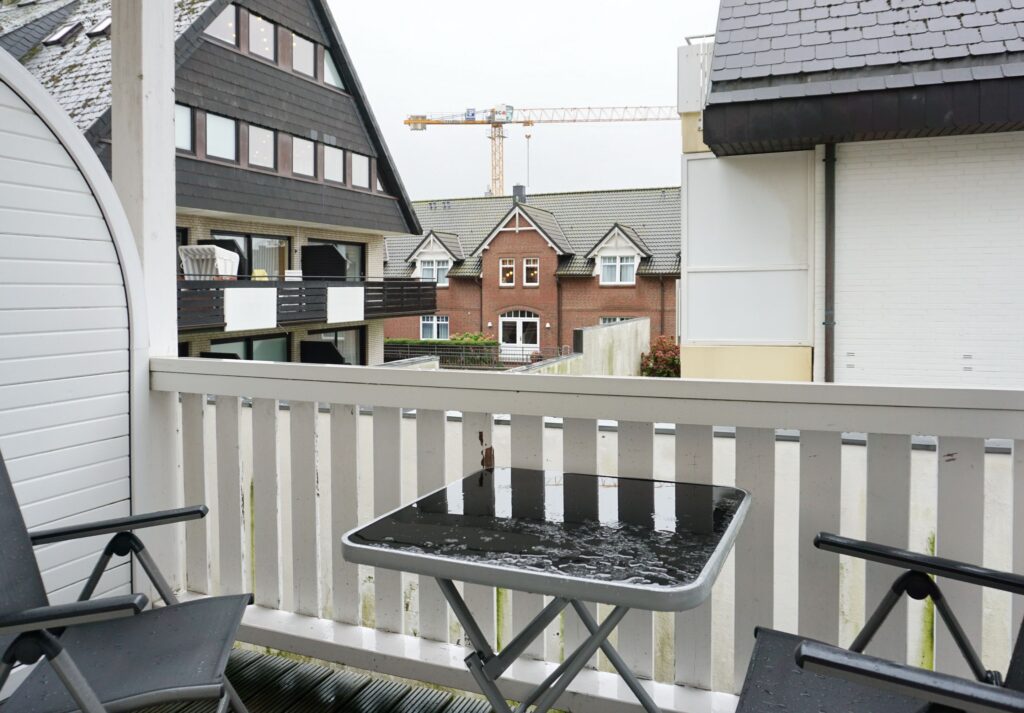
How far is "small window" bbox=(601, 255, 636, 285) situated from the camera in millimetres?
15383

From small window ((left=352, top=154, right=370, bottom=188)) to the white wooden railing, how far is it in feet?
43.1

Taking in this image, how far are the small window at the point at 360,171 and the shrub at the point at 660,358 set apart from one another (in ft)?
21.6

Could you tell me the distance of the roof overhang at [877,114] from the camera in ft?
18.7

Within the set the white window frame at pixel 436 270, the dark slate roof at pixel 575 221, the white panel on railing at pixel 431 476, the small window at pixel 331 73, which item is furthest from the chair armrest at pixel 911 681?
the white window frame at pixel 436 270

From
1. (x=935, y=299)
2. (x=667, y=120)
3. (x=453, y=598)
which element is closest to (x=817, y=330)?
(x=935, y=299)

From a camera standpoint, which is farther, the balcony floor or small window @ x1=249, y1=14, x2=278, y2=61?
small window @ x1=249, y1=14, x2=278, y2=61

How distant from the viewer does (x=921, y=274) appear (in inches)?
293

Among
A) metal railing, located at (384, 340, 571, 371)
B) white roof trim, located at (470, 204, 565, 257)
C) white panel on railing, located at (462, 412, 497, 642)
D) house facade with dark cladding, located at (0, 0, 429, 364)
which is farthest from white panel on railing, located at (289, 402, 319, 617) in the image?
white roof trim, located at (470, 204, 565, 257)

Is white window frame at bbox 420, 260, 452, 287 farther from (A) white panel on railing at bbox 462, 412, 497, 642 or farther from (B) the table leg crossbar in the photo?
(B) the table leg crossbar

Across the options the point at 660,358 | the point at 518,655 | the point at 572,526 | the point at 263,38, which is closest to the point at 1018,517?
the point at 572,526

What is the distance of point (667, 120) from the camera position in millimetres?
10773

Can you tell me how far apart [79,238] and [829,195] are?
7211mm

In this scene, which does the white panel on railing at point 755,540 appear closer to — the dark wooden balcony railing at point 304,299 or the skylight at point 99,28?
the skylight at point 99,28

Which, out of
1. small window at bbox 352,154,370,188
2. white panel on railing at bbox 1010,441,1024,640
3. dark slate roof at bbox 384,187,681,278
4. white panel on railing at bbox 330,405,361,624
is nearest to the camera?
white panel on railing at bbox 1010,441,1024,640
